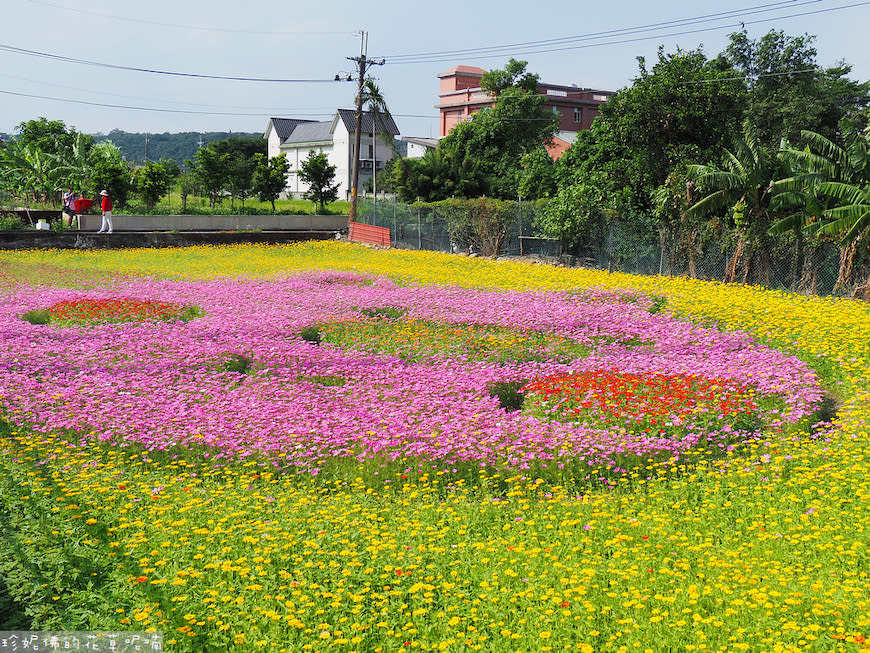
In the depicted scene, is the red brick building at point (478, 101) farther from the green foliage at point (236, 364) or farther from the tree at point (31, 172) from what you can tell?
the green foliage at point (236, 364)

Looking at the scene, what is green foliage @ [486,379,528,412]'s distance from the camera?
1046 centimetres

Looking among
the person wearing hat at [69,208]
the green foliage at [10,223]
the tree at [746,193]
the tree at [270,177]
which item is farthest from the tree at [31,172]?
the tree at [746,193]

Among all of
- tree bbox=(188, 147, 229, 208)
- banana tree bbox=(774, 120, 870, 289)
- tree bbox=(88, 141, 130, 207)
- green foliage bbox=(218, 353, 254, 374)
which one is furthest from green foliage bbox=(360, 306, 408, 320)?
tree bbox=(188, 147, 229, 208)

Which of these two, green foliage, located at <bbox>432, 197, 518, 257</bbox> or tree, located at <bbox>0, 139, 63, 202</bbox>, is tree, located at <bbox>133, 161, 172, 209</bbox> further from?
green foliage, located at <bbox>432, 197, 518, 257</bbox>

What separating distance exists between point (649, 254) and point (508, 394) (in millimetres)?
15992

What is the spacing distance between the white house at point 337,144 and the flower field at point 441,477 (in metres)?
72.1

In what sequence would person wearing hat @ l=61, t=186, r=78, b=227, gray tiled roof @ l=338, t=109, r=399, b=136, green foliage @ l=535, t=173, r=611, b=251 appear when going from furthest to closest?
1. gray tiled roof @ l=338, t=109, r=399, b=136
2. person wearing hat @ l=61, t=186, r=78, b=227
3. green foliage @ l=535, t=173, r=611, b=251

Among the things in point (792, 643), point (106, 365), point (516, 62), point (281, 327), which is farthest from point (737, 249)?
point (516, 62)

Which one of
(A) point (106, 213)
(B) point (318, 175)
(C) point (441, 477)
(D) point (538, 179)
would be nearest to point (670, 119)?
(D) point (538, 179)

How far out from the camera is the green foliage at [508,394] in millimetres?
10455

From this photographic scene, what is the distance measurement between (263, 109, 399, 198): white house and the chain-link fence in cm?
4979

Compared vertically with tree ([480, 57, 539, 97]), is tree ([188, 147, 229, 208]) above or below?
below

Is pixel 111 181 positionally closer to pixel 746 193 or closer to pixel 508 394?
pixel 746 193

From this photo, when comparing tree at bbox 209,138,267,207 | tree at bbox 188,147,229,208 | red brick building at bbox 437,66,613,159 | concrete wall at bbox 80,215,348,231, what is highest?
red brick building at bbox 437,66,613,159
